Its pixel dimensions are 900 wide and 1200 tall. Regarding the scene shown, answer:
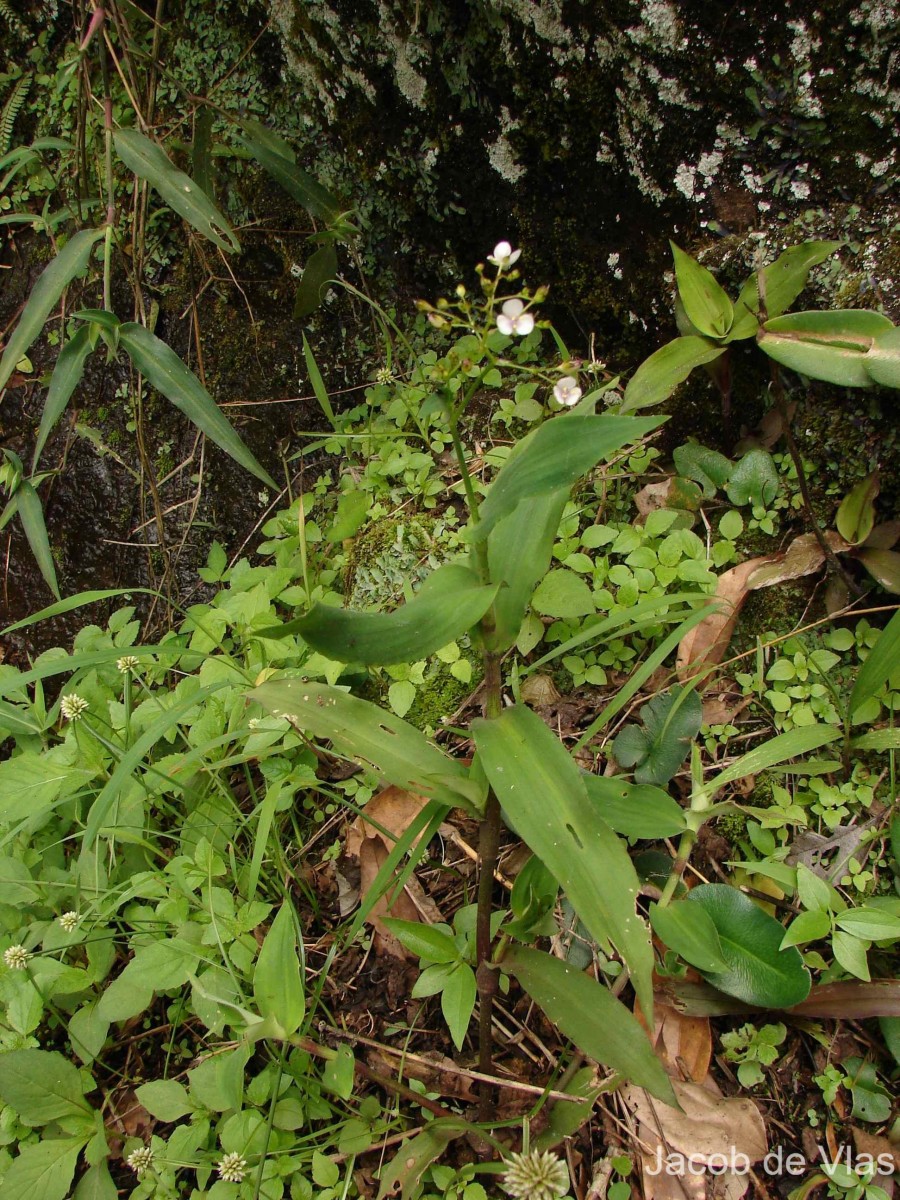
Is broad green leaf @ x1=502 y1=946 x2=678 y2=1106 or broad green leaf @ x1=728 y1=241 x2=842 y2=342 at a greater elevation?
broad green leaf @ x1=728 y1=241 x2=842 y2=342

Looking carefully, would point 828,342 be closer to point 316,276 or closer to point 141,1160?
point 316,276

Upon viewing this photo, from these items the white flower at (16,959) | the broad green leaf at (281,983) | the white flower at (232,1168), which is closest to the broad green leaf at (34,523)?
the white flower at (16,959)

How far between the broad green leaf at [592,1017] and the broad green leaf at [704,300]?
112 cm

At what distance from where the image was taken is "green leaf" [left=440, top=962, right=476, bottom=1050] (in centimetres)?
125

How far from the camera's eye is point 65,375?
1.53 m

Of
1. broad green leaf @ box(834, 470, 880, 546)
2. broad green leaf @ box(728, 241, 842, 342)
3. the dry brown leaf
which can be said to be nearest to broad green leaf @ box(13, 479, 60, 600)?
the dry brown leaf

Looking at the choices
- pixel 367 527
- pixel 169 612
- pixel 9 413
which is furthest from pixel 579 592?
pixel 9 413

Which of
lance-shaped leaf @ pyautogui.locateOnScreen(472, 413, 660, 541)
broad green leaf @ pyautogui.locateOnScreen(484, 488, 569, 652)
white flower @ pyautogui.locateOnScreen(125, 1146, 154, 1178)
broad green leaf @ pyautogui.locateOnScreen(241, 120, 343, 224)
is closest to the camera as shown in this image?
lance-shaped leaf @ pyautogui.locateOnScreen(472, 413, 660, 541)

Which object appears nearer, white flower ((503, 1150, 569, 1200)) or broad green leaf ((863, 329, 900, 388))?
white flower ((503, 1150, 569, 1200))

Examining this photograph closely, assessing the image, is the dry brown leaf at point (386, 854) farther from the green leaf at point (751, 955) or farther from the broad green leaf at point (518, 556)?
the broad green leaf at point (518, 556)

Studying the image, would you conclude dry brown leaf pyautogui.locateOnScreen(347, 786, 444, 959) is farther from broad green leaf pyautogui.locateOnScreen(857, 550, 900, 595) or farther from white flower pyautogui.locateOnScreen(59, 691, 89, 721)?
broad green leaf pyautogui.locateOnScreen(857, 550, 900, 595)

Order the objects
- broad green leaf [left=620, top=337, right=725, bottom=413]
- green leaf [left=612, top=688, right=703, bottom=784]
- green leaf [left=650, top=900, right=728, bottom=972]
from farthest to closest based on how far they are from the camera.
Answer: broad green leaf [left=620, top=337, right=725, bottom=413] < green leaf [left=612, top=688, right=703, bottom=784] < green leaf [left=650, top=900, right=728, bottom=972]

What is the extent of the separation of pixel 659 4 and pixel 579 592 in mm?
1039

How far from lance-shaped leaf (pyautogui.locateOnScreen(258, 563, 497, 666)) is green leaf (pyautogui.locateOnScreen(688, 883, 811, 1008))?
671 mm
